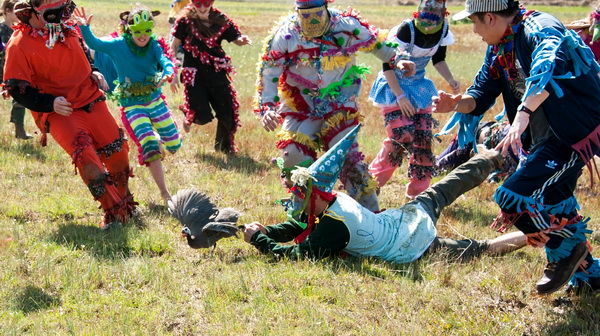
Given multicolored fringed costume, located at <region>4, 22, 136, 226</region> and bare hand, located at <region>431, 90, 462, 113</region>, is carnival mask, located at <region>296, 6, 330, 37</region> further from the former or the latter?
multicolored fringed costume, located at <region>4, 22, 136, 226</region>

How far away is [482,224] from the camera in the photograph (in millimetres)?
6309

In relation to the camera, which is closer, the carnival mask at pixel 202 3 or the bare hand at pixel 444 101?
the bare hand at pixel 444 101

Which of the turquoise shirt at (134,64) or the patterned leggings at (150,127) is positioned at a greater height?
the turquoise shirt at (134,64)

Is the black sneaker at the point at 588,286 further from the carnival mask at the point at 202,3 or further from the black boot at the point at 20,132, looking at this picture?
the black boot at the point at 20,132

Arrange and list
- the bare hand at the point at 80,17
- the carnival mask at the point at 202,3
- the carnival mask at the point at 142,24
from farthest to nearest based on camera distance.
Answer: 1. the carnival mask at the point at 202,3
2. the carnival mask at the point at 142,24
3. the bare hand at the point at 80,17

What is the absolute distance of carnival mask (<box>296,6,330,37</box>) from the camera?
5434mm

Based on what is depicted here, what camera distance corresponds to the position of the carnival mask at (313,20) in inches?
214

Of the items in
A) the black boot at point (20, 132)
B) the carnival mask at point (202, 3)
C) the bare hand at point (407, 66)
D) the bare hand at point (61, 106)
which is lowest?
the black boot at point (20, 132)

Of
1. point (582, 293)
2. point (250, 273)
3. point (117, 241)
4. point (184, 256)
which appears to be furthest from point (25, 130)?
point (582, 293)

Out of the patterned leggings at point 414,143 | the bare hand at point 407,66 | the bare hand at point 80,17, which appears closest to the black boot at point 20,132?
the bare hand at point 80,17

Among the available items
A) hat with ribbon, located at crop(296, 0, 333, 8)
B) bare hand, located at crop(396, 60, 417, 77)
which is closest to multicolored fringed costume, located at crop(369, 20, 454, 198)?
bare hand, located at crop(396, 60, 417, 77)

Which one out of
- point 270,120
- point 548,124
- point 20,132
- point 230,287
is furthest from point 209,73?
point 548,124

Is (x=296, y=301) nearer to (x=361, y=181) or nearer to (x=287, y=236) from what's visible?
(x=287, y=236)

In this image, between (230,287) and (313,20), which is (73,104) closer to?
(313,20)
